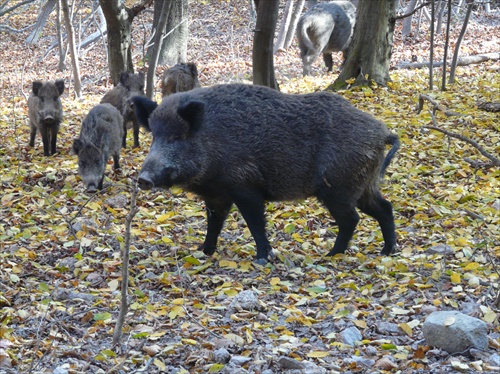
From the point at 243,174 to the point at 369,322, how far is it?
1.92 m

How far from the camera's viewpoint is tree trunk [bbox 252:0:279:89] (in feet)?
33.5

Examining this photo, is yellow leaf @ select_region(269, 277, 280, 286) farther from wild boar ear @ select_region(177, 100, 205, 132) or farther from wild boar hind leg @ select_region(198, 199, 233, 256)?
wild boar ear @ select_region(177, 100, 205, 132)

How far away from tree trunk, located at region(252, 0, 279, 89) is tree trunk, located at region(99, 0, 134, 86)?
2823 millimetres

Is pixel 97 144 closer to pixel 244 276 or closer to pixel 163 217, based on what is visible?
pixel 163 217

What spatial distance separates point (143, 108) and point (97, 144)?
2.89 m

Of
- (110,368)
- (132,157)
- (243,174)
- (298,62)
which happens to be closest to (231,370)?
(110,368)

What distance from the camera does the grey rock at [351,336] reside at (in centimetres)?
450

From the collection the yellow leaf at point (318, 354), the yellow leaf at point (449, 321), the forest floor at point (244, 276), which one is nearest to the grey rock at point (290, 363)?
the forest floor at point (244, 276)

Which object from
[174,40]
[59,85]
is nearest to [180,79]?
[59,85]

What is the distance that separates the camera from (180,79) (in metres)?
12.0

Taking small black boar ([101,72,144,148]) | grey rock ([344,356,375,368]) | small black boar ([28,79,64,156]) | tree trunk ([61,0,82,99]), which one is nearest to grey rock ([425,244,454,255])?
grey rock ([344,356,375,368])

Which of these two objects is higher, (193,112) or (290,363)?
(193,112)

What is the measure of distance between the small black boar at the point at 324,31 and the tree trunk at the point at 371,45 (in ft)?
13.7

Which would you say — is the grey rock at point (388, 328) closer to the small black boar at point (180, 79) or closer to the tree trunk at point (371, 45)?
the small black boar at point (180, 79)
